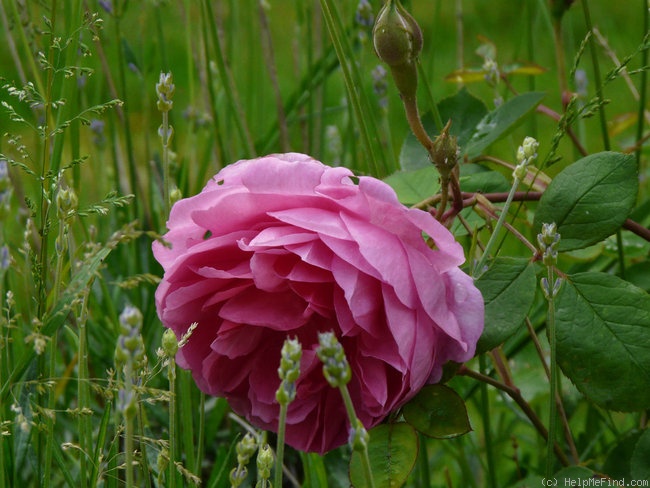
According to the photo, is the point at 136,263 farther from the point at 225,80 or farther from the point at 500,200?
the point at 500,200

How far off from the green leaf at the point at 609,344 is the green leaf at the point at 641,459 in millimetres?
44

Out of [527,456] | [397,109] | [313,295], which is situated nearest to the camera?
[313,295]

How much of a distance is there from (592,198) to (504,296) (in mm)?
82

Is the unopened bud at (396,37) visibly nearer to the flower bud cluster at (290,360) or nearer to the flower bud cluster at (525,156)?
the flower bud cluster at (525,156)

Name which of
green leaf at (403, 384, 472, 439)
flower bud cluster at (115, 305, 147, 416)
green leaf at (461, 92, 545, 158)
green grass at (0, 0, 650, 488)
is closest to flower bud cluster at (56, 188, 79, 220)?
green grass at (0, 0, 650, 488)

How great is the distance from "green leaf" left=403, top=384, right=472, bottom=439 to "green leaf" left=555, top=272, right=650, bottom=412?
0.07 meters

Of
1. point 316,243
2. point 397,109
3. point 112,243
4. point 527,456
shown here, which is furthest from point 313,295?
point 397,109

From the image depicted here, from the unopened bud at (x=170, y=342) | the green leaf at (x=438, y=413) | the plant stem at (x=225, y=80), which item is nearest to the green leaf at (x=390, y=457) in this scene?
the green leaf at (x=438, y=413)

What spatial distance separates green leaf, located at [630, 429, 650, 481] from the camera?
20.5 inches

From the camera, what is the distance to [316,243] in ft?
1.51

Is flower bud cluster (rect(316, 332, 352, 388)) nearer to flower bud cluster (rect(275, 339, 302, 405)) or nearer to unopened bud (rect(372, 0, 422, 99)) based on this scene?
flower bud cluster (rect(275, 339, 302, 405))

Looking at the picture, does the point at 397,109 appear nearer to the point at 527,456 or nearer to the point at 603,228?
the point at 527,456

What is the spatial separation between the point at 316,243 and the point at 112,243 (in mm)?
125

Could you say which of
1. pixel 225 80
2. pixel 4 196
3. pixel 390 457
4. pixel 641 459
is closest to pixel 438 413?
pixel 390 457
